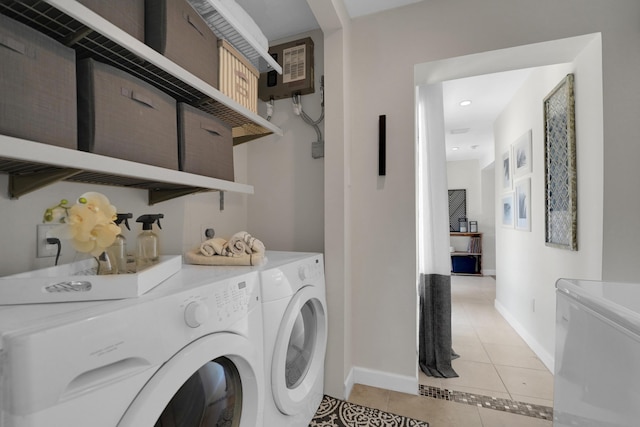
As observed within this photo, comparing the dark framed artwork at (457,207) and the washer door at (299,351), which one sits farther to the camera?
the dark framed artwork at (457,207)

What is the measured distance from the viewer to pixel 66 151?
2.30 ft

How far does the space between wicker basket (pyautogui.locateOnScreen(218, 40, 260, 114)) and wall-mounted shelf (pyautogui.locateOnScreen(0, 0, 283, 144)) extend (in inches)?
4.2

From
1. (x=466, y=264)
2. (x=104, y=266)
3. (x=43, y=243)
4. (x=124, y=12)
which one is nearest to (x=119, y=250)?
(x=104, y=266)

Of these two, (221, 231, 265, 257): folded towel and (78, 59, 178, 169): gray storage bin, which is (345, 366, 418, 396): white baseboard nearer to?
(221, 231, 265, 257): folded towel

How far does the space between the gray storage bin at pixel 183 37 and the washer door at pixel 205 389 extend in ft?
3.28

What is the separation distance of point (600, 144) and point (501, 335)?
77.5 inches

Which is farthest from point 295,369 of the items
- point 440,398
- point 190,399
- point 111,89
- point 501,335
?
point 501,335

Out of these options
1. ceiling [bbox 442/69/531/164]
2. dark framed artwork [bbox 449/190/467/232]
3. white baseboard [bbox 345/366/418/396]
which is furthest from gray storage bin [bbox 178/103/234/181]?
dark framed artwork [bbox 449/190/467/232]

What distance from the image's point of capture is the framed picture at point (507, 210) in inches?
120

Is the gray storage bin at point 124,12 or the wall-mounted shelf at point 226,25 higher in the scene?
the wall-mounted shelf at point 226,25

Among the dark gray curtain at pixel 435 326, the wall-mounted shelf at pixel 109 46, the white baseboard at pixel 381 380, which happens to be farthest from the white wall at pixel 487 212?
the wall-mounted shelf at pixel 109 46

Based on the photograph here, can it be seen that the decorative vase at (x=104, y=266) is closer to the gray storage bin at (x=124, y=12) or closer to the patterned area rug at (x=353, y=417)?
the gray storage bin at (x=124, y=12)

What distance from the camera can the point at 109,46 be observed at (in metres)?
0.86

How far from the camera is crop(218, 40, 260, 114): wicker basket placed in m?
1.33
